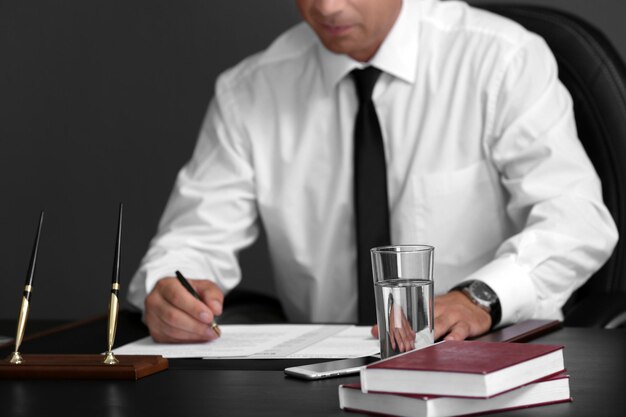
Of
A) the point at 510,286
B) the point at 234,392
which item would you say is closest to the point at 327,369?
the point at 234,392

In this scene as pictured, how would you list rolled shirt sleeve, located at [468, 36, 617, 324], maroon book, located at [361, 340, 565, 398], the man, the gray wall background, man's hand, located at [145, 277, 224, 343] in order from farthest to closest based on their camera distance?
A: the gray wall background < the man < rolled shirt sleeve, located at [468, 36, 617, 324] < man's hand, located at [145, 277, 224, 343] < maroon book, located at [361, 340, 565, 398]

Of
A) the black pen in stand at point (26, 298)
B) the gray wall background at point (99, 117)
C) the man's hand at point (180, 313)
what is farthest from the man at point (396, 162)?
the gray wall background at point (99, 117)

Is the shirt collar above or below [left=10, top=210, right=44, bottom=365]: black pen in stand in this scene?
above

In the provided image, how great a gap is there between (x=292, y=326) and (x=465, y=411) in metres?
0.69

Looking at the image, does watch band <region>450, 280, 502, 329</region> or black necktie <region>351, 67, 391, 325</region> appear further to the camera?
black necktie <region>351, 67, 391, 325</region>

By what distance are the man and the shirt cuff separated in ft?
0.20

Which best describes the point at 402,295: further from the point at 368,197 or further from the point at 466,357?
the point at 368,197

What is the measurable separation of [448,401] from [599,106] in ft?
3.80

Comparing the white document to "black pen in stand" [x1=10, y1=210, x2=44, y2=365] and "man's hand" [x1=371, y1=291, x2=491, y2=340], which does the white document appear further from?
"black pen in stand" [x1=10, y1=210, x2=44, y2=365]

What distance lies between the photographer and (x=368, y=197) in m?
2.04

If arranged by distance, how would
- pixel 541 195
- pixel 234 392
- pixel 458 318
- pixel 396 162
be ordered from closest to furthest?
pixel 234 392, pixel 458 318, pixel 541 195, pixel 396 162

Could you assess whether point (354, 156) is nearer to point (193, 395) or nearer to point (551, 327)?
point (551, 327)

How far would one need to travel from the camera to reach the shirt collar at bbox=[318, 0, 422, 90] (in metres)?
2.09

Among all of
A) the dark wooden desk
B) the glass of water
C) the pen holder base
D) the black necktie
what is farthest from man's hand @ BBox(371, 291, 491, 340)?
the black necktie
